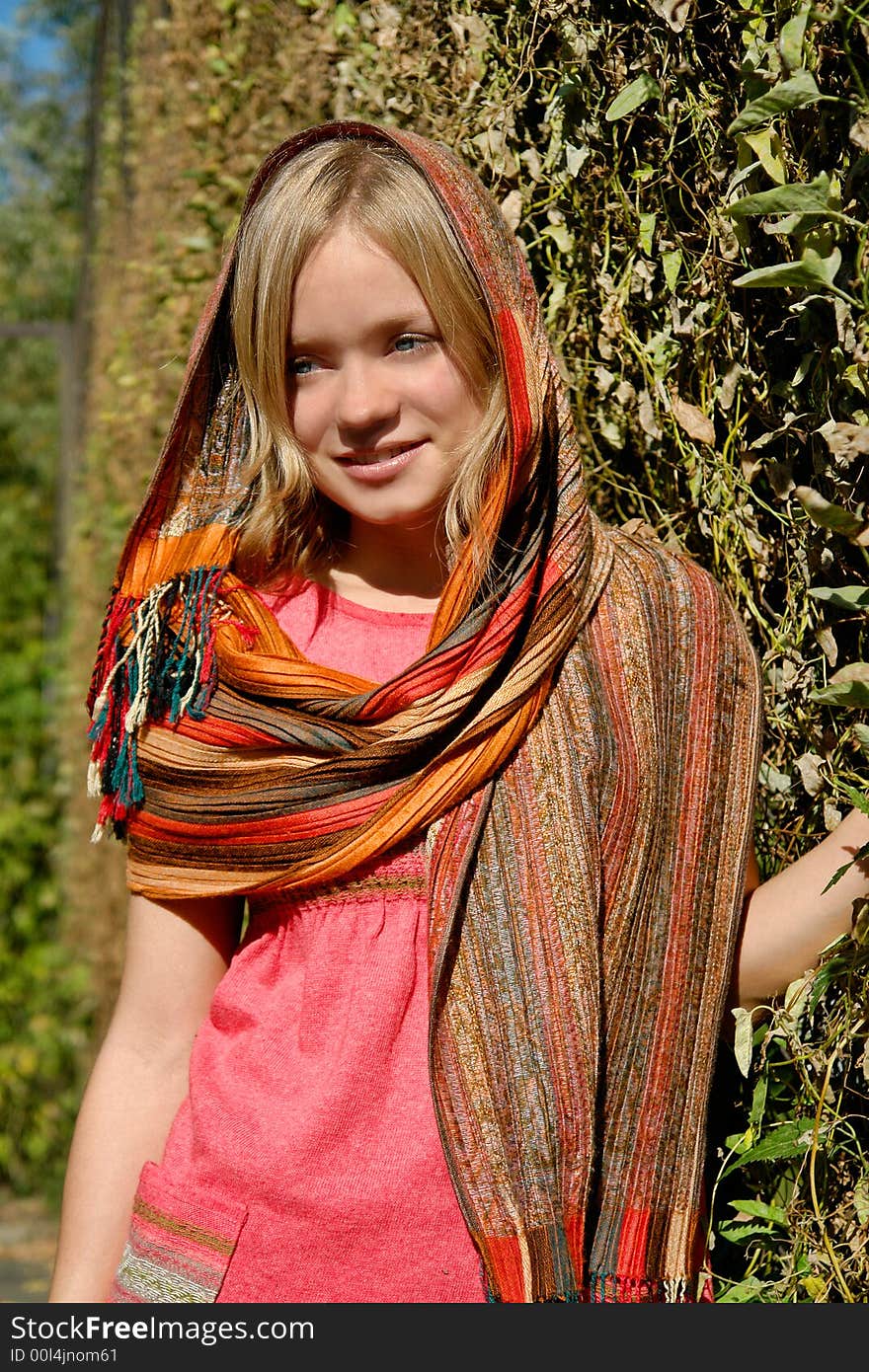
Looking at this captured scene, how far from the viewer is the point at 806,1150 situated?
150 centimetres

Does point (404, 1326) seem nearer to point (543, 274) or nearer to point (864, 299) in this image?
point (864, 299)

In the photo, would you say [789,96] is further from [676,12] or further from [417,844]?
[417,844]

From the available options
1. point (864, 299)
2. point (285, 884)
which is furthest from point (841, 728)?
point (285, 884)

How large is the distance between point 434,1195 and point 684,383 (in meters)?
1.00

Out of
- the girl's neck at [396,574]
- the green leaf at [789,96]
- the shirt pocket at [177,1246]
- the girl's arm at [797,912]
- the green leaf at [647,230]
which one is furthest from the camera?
the girl's neck at [396,574]

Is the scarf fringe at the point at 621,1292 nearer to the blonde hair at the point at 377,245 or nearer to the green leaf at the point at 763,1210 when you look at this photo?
the green leaf at the point at 763,1210

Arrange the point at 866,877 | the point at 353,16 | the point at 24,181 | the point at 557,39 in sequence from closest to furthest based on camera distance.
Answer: the point at 866,877
the point at 557,39
the point at 353,16
the point at 24,181

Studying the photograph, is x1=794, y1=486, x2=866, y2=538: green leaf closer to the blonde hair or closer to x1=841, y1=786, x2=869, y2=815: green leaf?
x1=841, y1=786, x2=869, y2=815: green leaf

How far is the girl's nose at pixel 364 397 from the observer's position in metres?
1.60

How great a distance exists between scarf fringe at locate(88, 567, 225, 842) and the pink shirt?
0.85ft

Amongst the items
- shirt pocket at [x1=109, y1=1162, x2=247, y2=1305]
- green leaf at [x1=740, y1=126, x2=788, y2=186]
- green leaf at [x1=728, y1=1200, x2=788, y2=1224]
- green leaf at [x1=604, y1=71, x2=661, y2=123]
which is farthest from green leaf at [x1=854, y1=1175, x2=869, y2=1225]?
green leaf at [x1=604, y1=71, x2=661, y2=123]

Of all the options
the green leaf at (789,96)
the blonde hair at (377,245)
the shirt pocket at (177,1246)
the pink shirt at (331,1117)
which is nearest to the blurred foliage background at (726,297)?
the green leaf at (789,96)

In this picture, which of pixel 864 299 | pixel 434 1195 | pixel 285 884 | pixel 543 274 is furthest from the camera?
pixel 543 274

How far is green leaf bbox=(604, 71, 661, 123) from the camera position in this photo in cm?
162
